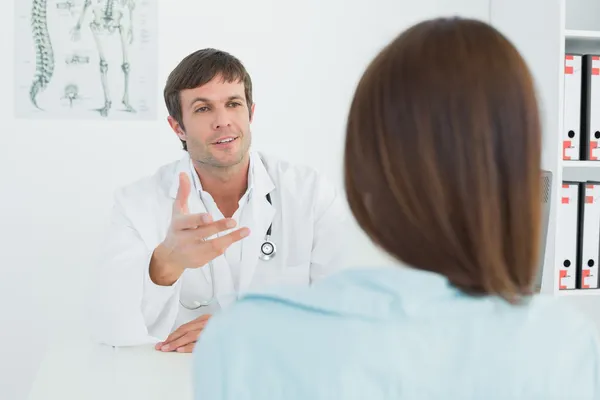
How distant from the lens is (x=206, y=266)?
2.13 m

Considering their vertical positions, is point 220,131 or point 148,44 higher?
point 148,44

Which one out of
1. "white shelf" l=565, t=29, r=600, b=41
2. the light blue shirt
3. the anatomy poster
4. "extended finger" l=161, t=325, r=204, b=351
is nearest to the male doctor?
"extended finger" l=161, t=325, r=204, b=351

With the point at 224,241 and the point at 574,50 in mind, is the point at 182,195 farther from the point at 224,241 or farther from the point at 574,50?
the point at 574,50

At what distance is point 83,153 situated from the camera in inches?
114

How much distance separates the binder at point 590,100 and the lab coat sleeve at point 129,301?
1554 millimetres

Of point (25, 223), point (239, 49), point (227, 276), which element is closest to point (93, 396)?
point (227, 276)

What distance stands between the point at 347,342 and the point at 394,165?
0.54ft

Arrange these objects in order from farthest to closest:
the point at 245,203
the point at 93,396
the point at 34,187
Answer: the point at 34,187 < the point at 245,203 < the point at 93,396

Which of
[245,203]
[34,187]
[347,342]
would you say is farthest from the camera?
[34,187]

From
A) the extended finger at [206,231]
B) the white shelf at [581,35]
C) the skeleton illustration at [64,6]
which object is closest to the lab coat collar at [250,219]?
the extended finger at [206,231]

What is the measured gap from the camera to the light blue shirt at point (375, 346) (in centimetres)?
66

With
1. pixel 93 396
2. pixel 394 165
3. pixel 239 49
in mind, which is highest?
pixel 239 49

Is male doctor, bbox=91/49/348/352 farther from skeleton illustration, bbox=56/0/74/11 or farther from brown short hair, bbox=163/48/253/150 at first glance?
skeleton illustration, bbox=56/0/74/11

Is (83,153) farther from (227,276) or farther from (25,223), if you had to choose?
(227,276)
